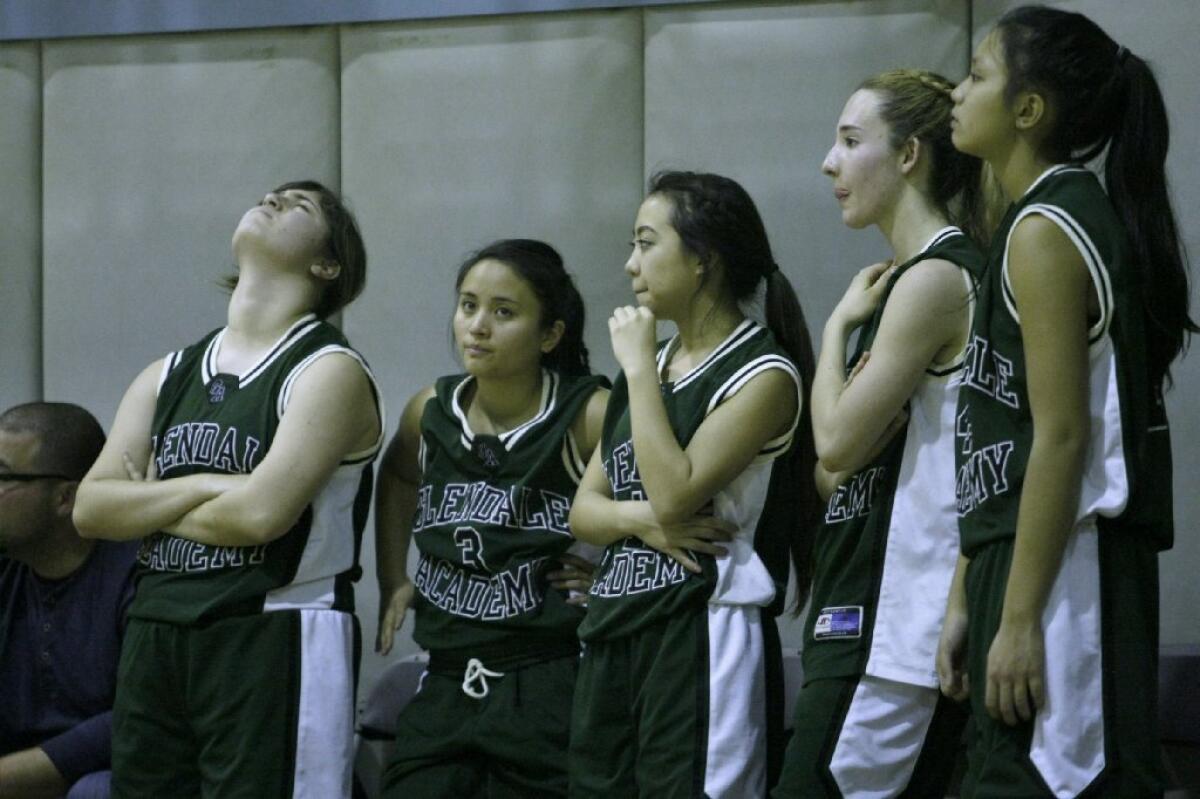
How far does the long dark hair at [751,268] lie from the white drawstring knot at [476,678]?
65 centimetres

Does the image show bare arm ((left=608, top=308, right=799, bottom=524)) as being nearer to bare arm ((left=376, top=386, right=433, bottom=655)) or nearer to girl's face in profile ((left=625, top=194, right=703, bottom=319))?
girl's face in profile ((left=625, top=194, right=703, bottom=319))

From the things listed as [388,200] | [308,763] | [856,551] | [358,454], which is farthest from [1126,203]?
[388,200]

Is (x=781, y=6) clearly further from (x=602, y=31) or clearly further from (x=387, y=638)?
(x=387, y=638)

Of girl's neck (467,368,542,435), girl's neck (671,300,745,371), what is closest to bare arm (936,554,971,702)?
girl's neck (671,300,745,371)

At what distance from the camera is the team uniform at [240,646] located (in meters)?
3.04

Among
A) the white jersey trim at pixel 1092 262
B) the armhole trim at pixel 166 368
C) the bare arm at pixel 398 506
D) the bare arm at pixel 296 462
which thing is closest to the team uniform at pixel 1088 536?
the white jersey trim at pixel 1092 262

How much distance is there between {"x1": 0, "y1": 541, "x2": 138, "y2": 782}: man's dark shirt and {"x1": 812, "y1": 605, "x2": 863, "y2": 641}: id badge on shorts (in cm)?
164

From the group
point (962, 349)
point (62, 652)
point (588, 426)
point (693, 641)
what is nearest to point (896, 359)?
point (962, 349)

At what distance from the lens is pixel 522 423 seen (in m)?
3.29

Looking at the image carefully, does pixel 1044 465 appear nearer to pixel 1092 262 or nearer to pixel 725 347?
pixel 1092 262

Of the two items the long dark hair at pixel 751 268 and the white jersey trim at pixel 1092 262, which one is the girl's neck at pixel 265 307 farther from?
the white jersey trim at pixel 1092 262

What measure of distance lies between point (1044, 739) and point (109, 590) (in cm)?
225

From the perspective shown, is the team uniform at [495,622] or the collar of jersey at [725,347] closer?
the collar of jersey at [725,347]

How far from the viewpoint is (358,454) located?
3.22 metres
